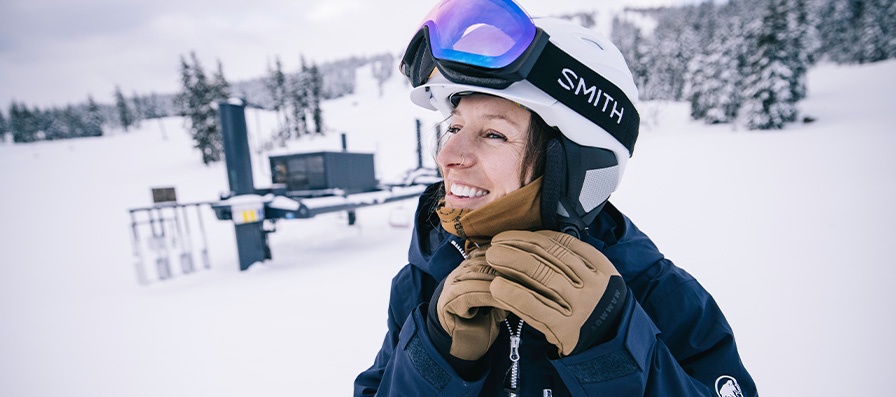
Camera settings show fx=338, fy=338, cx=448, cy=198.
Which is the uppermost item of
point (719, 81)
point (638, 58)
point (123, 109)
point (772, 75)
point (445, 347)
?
point (123, 109)

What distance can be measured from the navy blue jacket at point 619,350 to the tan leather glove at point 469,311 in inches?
3.3

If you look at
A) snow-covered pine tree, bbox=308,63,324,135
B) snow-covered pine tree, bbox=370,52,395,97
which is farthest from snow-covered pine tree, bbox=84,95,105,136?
snow-covered pine tree, bbox=370,52,395,97

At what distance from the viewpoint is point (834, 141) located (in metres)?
15.3

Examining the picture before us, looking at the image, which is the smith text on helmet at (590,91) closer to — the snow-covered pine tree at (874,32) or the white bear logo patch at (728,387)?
the white bear logo patch at (728,387)

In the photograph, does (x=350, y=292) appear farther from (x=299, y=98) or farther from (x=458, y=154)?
(x=299, y=98)

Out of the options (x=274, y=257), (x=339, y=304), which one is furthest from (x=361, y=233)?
(x=339, y=304)

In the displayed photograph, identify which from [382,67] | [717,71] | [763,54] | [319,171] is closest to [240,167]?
[319,171]

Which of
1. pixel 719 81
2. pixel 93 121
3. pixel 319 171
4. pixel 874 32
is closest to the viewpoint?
pixel 319 171

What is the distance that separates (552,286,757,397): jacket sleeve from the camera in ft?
3.04

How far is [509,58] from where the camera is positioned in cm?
121

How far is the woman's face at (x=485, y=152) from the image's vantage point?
116cm

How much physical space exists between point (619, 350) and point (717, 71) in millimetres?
35331

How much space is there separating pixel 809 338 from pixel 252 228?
748 cm

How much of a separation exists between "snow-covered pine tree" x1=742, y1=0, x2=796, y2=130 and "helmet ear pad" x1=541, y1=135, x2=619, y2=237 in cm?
2871
